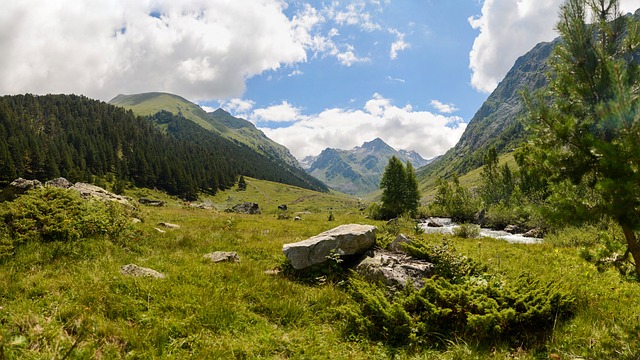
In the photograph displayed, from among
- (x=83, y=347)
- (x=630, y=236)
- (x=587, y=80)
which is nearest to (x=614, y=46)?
(x=587, y=80)

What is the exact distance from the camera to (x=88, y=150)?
130875 millimetres

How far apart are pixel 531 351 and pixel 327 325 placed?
4610mm

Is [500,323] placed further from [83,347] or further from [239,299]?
[83,347]

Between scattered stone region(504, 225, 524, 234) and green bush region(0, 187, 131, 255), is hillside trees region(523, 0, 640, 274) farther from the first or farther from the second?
scattered stone region(504, 225, 524, 234)

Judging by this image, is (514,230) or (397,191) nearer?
(514,230)

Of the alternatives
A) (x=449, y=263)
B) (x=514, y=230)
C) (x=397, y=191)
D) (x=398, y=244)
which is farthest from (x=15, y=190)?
(x=397, y=191)

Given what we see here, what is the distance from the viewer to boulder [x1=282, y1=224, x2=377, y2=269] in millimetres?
11695

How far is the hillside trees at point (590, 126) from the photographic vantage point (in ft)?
19.8

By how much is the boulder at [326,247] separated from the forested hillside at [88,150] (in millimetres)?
117105

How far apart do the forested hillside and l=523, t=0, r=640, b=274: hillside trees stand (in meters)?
125

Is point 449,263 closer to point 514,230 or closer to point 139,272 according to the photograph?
point 139,272

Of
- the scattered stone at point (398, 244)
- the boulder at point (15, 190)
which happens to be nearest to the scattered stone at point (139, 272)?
the scattered stone at point (398, 244)

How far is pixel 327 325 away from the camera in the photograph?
8281 mm

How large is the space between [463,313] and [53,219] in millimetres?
13867
